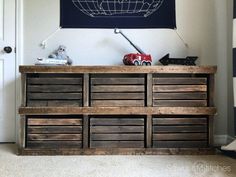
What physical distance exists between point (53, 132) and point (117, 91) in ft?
1.93

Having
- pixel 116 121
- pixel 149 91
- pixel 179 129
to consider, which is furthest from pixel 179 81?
pixel 116 121

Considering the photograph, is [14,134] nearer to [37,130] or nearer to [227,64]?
[37,130]

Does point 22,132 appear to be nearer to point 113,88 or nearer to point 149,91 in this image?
point 113,88

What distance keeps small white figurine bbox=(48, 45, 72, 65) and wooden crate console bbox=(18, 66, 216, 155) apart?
233mm

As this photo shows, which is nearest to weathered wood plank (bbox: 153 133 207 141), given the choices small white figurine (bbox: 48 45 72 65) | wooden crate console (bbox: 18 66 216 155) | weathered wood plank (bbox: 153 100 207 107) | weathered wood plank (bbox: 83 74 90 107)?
wooden crate console (bbox: 18 66 216 155)

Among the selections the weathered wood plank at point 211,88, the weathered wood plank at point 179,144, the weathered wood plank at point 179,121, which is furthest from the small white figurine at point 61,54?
the weathered wood plank at point 211,88

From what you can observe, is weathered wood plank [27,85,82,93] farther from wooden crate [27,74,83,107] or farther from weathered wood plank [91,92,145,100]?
weathered wood plank [91,92,145,100]

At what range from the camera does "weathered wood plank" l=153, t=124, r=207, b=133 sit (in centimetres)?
225

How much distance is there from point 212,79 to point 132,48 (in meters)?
0.77

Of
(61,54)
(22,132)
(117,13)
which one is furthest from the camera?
(117,13)

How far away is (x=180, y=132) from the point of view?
2.26 m

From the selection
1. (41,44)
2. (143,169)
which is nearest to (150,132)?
(143,169)

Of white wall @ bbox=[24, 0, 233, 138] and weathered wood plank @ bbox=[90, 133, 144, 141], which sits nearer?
weathered wood plank @ bbox=[90, 133, 144, 141]

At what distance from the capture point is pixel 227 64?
2645 mm
